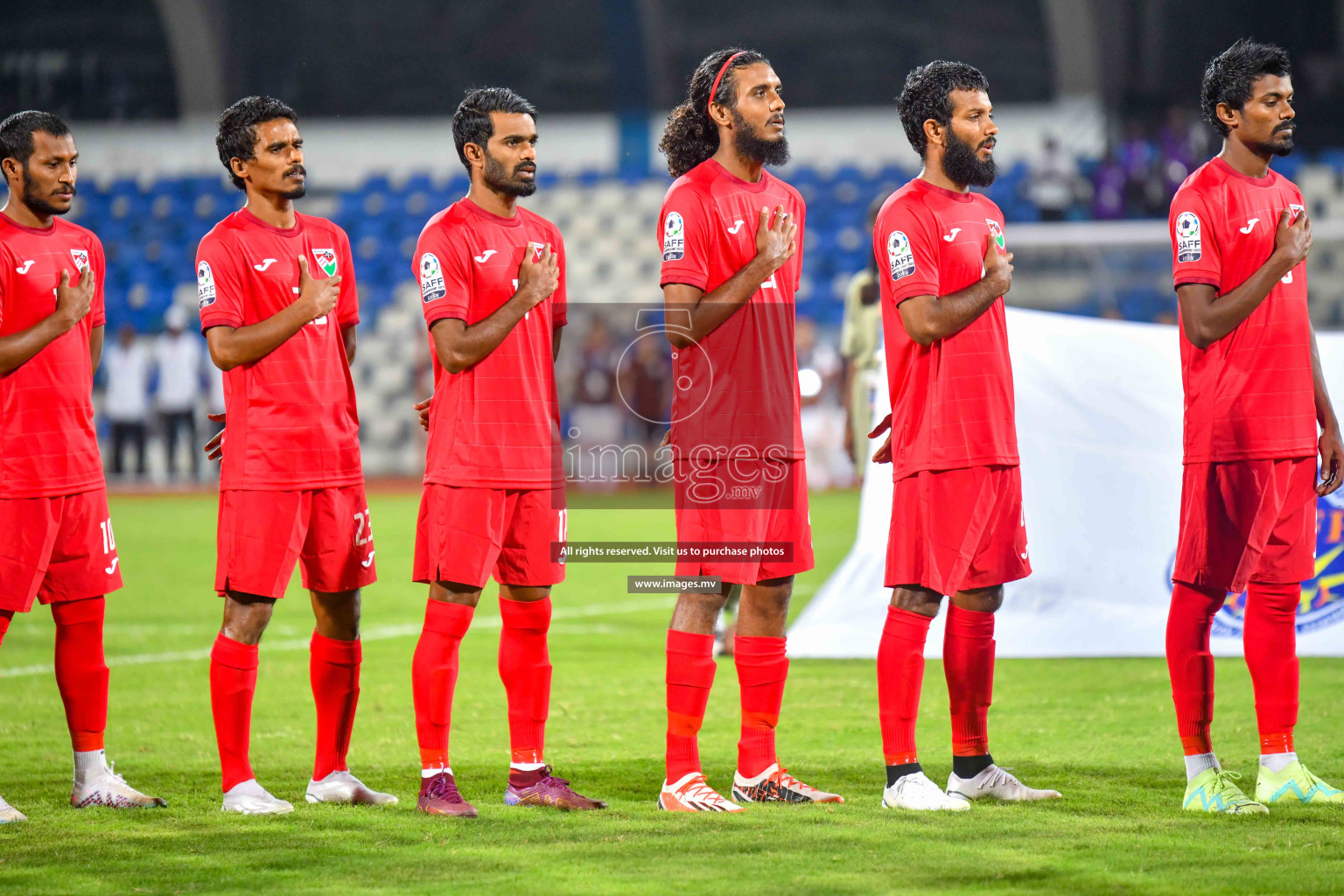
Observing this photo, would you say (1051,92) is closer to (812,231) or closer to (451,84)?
(812,231)

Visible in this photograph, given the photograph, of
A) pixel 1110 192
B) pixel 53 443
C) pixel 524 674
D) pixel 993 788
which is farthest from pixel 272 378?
pixel 1110 192

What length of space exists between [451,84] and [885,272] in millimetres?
21202

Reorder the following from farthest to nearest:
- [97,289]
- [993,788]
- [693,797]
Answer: [97,289]
[993,788]
[693,797]

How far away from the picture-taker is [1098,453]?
749cm

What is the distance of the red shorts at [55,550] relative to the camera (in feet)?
15.6

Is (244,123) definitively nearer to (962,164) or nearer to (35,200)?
(35,200)

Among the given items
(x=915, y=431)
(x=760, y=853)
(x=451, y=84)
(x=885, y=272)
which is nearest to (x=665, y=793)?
(x=760, y=853)

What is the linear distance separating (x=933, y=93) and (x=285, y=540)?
8.05ft

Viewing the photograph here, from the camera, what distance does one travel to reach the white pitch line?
7895 mm

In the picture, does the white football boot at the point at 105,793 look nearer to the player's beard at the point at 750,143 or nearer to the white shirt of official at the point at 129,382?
the player's beard at the point at 750,143

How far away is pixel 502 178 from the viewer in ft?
15.4

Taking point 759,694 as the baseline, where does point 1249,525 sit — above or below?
above

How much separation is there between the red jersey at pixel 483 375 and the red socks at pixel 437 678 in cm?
42

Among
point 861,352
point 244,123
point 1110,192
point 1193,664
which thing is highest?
point 1110,192
